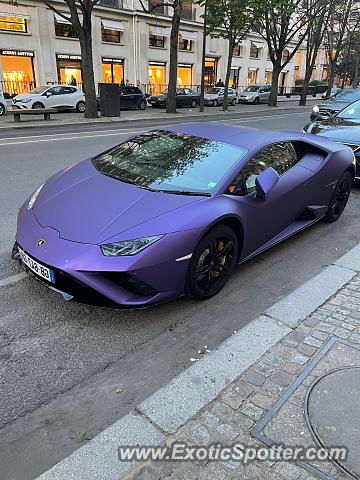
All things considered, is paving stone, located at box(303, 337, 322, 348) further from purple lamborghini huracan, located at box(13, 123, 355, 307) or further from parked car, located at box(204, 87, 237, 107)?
parked car, located at box(204, 87, 237, 107)

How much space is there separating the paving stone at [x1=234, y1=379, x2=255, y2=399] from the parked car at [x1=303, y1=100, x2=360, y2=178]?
5.32 m

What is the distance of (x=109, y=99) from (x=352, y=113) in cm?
1513

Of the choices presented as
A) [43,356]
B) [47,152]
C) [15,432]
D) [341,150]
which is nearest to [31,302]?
[43,356]

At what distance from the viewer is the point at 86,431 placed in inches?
88.9

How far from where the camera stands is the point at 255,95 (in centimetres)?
3559

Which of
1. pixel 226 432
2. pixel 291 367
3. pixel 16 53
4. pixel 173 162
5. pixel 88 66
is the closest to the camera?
pixel 226 432

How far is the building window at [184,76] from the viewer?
127 feet

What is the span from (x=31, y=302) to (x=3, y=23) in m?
29.5

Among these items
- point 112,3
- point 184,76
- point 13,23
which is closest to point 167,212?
point 13,23

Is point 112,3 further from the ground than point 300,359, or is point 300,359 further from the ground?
point 112,3

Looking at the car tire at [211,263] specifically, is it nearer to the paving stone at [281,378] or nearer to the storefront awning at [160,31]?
the paving stone at [281,378]

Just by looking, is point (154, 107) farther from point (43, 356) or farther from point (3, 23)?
point (43, 356)

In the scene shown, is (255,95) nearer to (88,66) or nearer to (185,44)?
(185,44)

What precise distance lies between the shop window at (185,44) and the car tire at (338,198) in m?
36.0
